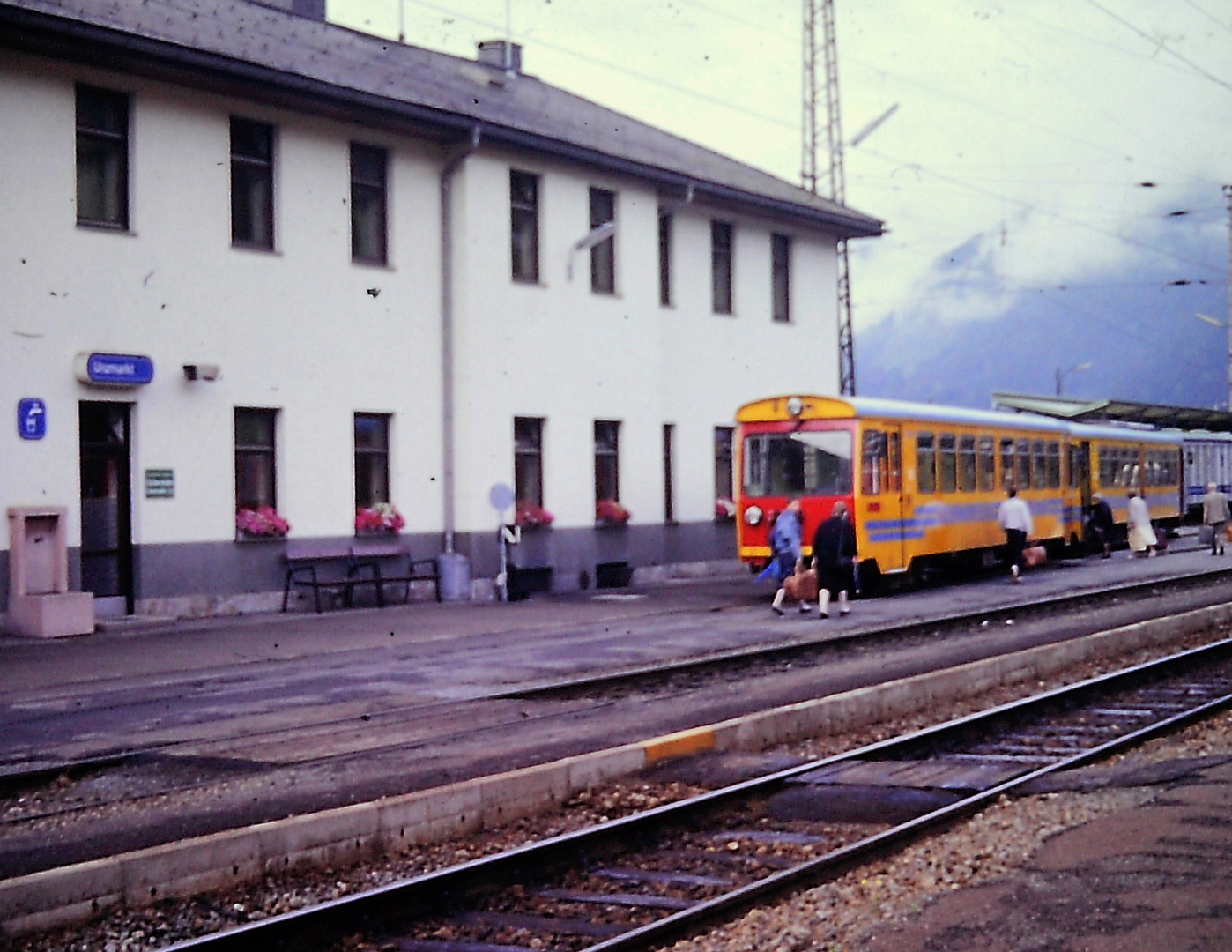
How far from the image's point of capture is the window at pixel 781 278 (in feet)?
110

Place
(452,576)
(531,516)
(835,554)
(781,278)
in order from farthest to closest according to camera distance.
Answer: (781,278) < (531,516) < (452,576) < (835,554)

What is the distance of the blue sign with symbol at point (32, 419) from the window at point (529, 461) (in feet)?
29.2

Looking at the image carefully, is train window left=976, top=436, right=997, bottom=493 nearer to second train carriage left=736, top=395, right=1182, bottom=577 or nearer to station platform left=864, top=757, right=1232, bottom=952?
second train carriage left=736, top=395, right=1182, bottom=577

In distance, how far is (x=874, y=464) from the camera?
934 inches

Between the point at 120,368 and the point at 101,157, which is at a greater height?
the point at 101,157

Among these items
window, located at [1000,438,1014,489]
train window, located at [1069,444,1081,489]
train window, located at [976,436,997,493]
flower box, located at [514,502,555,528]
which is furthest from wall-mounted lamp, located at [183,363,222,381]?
train window, located at [1069,444,1081,489]

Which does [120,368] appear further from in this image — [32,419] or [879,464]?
[879,464]

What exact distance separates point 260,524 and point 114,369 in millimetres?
3157

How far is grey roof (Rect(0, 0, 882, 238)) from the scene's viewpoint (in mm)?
19844

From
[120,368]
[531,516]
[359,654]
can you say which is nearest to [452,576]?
[531,516]

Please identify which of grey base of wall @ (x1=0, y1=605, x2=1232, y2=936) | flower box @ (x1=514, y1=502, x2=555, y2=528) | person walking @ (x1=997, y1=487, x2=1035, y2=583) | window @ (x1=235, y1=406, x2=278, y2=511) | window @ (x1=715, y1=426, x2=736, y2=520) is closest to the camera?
grey base of wall @ (x1=0, y1=605, x2=1232, y2=936)

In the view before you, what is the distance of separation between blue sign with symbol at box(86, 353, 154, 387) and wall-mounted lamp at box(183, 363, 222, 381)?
505mm

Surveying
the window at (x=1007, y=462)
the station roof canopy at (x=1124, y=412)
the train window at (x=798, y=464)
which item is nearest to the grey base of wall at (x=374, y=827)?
the train window at (x=798, y=464)

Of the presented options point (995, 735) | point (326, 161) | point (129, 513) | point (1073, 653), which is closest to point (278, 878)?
point (995, 735)
